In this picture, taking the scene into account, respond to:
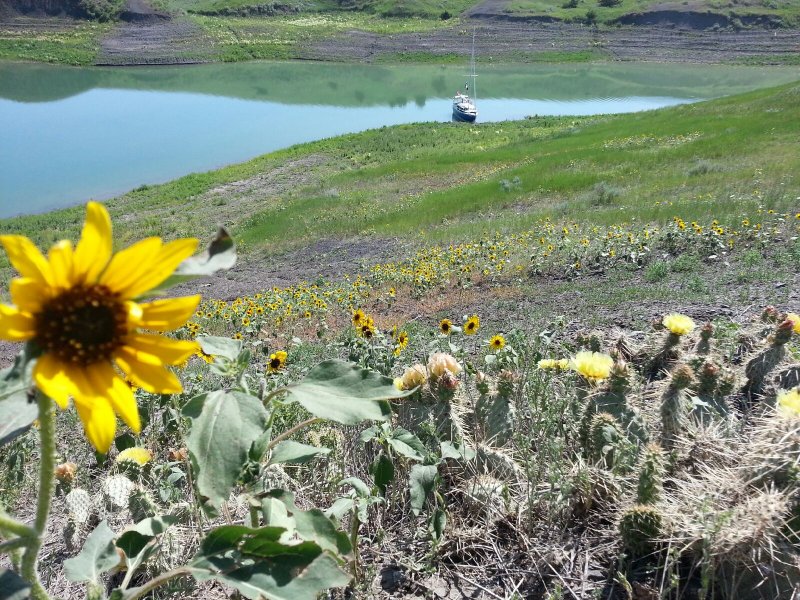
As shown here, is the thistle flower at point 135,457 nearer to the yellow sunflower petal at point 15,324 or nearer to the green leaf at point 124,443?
the green leaf at point 124,443

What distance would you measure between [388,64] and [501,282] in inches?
2399

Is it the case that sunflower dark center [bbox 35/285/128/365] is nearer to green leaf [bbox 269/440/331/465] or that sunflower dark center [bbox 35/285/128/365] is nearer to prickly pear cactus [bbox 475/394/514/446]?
green leaf [bbox 269/440/331/465]

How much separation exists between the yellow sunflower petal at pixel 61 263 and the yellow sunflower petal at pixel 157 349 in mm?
136

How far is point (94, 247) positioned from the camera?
0.97m

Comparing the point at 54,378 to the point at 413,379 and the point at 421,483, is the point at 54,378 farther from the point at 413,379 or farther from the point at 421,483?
the point at 413,379

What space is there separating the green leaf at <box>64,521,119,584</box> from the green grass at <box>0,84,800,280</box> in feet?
34.3

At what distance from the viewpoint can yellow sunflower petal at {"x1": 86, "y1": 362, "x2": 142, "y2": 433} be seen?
974 millimetres

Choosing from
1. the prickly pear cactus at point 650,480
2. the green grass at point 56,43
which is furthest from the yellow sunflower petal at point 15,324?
the green grass at point 56,43

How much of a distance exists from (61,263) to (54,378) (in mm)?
181

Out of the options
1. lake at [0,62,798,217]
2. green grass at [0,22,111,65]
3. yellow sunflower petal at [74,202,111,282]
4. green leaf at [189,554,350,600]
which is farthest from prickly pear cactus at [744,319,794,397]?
green grass at [0,22,111,65]

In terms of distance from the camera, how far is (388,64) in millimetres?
65000

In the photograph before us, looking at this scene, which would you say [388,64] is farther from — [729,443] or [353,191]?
[729,443]

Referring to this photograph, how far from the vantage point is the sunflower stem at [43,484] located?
935mm

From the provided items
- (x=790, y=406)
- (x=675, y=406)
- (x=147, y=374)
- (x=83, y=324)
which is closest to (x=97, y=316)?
(x=83, y=324)
